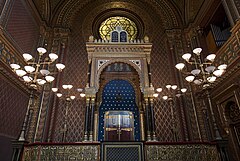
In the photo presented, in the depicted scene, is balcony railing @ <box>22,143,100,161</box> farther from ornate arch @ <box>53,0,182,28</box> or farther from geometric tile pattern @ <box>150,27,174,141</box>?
ornate arch @ <box>53,0,182,28</box>

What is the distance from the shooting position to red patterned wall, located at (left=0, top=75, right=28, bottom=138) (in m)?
6.57

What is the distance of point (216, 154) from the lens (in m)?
5.34

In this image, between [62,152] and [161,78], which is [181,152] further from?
[161,78]

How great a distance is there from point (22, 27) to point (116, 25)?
6.24m

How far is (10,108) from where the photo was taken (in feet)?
23.4

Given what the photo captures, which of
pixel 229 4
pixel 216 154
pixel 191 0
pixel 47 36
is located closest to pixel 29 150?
pixel 216 154

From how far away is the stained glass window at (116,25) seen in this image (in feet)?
40.5

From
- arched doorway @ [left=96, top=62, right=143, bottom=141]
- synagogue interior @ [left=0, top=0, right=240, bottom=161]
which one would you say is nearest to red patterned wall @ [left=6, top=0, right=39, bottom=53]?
synagogue interior @ [left=0, top=0, right=240, bottom=161]

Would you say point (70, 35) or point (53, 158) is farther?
point (70, 35)

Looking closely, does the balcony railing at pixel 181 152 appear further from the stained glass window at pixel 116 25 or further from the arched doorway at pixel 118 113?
the stained glass window at pixel 116 25

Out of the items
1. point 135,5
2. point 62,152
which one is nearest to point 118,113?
point 62,152

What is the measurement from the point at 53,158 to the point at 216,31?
32.3ft

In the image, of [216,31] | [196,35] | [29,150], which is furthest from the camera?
[196,35]

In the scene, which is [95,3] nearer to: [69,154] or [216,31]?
[216,31]
